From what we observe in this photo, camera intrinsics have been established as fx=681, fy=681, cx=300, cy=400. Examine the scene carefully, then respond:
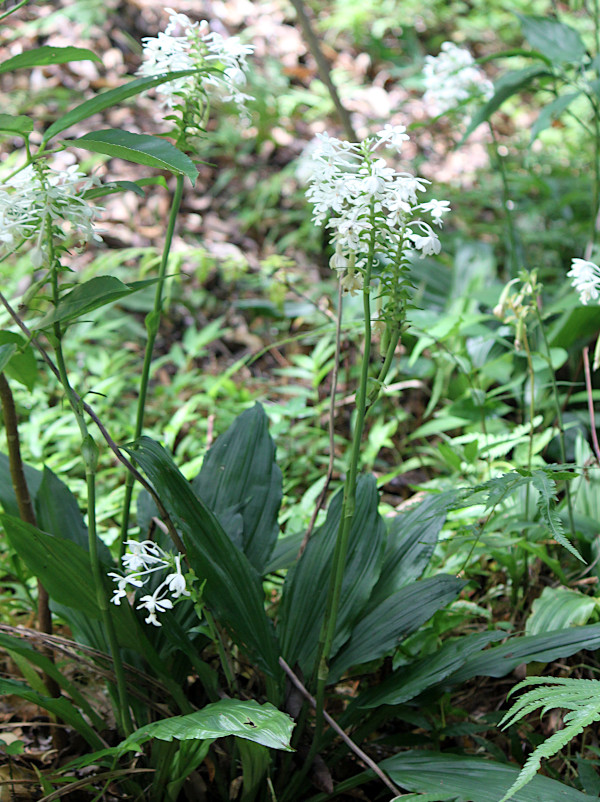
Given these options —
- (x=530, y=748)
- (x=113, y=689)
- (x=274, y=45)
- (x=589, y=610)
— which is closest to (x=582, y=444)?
(x=589, y=610)

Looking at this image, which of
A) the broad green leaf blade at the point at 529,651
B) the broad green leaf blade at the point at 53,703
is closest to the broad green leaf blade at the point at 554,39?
the broad green leaf blade at the point at 529,651

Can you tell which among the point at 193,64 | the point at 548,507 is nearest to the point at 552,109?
the point at 193,64

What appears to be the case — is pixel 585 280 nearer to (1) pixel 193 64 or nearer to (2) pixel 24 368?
(1) pixel 193 64

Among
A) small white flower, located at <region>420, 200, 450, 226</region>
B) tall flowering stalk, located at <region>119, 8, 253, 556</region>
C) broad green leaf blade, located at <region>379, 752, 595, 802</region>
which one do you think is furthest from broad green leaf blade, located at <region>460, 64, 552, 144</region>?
broad green leaf blade, located at <region>379, 752, 595, 802</region>

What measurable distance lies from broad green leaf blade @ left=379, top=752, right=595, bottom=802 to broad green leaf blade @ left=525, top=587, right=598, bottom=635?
310mm

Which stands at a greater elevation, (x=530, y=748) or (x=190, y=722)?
(x=190, y=722)

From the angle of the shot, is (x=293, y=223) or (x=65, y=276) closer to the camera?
(x=65, y=276)

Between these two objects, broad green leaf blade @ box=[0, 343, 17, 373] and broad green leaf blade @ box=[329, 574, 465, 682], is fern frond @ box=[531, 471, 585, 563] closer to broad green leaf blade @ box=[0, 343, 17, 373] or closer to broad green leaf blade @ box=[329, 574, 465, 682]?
broad green leaf blade @ box=[329, 574, 465, 682]

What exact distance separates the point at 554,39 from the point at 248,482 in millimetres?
1785

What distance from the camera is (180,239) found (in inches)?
142

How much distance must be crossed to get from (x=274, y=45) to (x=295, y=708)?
15.7 feet

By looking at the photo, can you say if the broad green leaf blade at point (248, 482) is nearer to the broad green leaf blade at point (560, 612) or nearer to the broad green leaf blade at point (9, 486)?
the broad green leaf blade at point (9, 486)

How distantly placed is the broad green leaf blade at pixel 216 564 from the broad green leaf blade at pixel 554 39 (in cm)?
178

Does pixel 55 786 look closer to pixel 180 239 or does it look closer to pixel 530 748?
pixel 530 748
